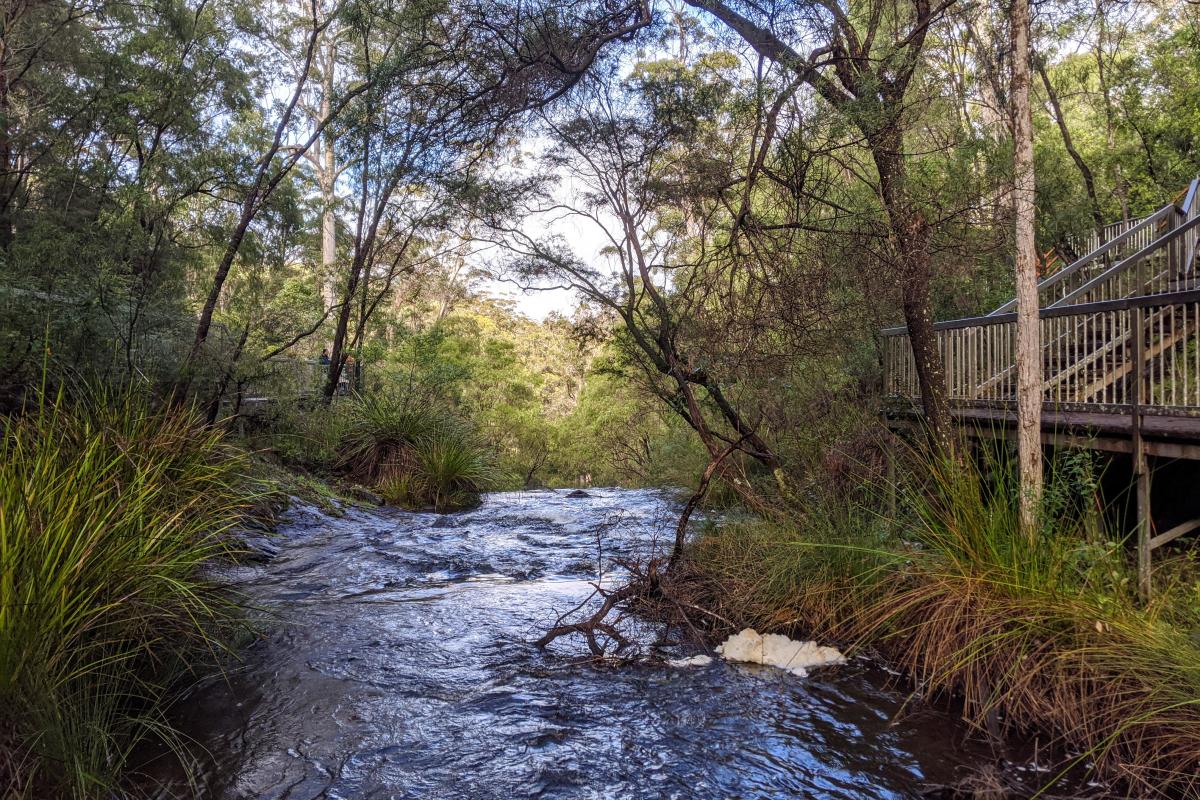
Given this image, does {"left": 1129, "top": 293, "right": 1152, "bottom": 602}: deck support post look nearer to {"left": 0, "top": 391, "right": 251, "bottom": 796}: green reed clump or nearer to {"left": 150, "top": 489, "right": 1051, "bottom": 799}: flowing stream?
{"left": 150, "top": 489, "right": 1051, "bottom": 799}: flowing stream

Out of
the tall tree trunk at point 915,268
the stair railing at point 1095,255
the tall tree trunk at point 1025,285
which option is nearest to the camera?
the tall tree trunk at point 1025,285

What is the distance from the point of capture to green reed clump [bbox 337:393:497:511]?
39.1 ft

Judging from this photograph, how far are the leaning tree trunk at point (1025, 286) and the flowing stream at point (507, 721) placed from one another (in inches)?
66.7

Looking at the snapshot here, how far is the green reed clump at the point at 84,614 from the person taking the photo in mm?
2598

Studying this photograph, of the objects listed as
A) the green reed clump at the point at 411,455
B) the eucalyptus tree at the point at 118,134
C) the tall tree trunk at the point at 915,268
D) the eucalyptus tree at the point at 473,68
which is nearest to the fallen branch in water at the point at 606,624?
the tall tree trunk at the point at 915,268

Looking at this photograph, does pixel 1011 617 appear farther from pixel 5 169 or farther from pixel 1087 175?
pixel 5 169

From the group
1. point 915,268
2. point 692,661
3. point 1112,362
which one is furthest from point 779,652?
point 1112,362

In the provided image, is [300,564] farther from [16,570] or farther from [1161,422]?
[1161,422]

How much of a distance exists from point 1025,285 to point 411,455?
32.9ft

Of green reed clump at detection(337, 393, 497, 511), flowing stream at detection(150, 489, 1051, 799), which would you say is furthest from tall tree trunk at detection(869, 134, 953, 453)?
green reed clump at detection(337, 393, 497, 511)

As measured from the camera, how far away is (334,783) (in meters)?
3.15

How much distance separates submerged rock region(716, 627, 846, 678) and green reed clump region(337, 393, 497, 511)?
7.67 meters

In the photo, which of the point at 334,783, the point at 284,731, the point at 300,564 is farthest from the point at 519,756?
the point at 300,564

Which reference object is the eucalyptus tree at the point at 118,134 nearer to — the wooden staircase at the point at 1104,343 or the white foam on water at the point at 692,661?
the white foam on water at the point at 692,661
